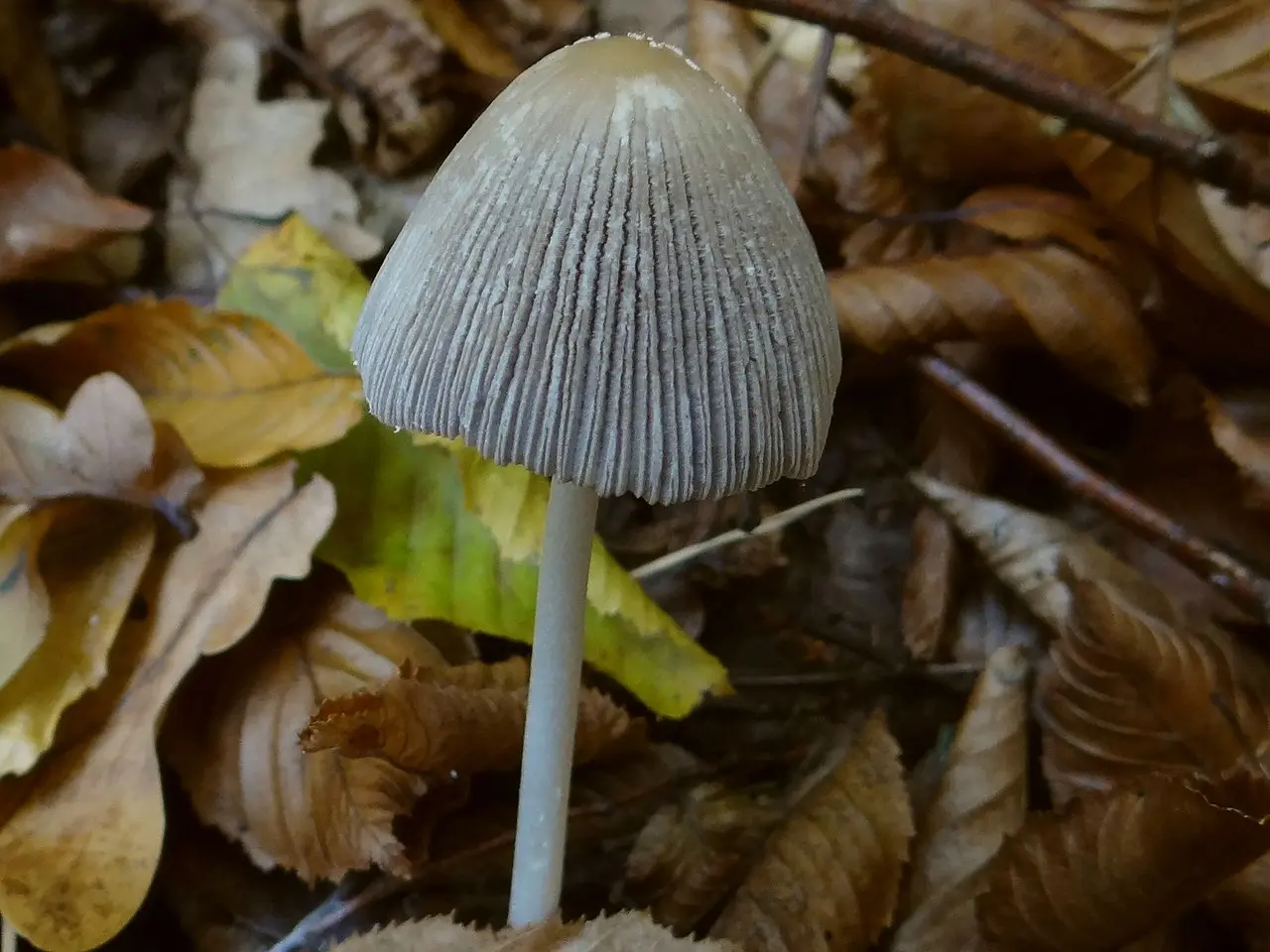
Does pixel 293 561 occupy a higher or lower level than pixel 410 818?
higher

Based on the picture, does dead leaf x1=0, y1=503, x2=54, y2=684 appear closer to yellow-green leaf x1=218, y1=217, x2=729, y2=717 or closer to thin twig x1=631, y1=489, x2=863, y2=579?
yellow-green leaf x1=218, y1=217, x2=729, y2=717

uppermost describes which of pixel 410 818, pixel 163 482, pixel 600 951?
pixel 163 482

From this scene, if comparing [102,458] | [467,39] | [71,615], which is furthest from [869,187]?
[71,615]

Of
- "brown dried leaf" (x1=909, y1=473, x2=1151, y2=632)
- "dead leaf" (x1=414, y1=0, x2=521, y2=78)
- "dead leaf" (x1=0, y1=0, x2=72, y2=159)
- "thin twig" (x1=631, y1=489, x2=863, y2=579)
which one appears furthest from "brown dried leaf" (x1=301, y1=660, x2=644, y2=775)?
"dead leaf" (x1=0, y1=0, x2=72, y2=159)

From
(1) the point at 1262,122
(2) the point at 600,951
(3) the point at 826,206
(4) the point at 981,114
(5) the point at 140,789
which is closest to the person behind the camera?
(2) the point at 600,951

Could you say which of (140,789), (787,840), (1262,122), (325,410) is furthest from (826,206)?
(140,789)

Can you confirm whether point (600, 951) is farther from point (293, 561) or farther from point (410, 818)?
point (293, 561)
